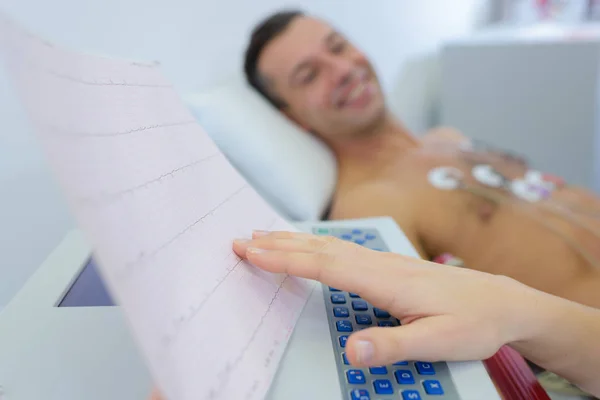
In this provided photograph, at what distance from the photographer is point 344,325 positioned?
460 millimetres

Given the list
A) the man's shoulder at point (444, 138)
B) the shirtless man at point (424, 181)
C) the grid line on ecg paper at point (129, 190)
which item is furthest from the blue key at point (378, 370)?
the man's shoulder at point (444, 138)

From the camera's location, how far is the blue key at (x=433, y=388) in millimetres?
385

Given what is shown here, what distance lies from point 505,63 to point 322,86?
0.66m

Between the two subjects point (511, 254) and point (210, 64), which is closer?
point (511, 254)

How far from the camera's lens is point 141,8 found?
38.4 inches

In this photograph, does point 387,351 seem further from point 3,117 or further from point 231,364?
point 3,117

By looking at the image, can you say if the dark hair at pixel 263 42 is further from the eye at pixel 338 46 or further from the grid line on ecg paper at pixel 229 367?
the grid line on ecg paper at pixel 229 367

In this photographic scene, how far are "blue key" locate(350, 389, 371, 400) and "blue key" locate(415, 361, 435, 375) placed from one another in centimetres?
6

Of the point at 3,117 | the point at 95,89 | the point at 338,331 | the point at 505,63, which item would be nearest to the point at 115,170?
the point at 95,89

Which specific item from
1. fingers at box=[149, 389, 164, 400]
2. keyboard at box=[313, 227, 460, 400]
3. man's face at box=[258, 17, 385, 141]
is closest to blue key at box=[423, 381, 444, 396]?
keyboard at box=[313, 227, 460, 400]

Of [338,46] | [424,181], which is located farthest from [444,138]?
[338,46]

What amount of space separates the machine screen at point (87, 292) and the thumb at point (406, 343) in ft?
1.06

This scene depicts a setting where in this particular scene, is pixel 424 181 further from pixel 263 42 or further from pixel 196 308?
pixel 196 308

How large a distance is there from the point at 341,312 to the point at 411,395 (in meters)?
0.12
